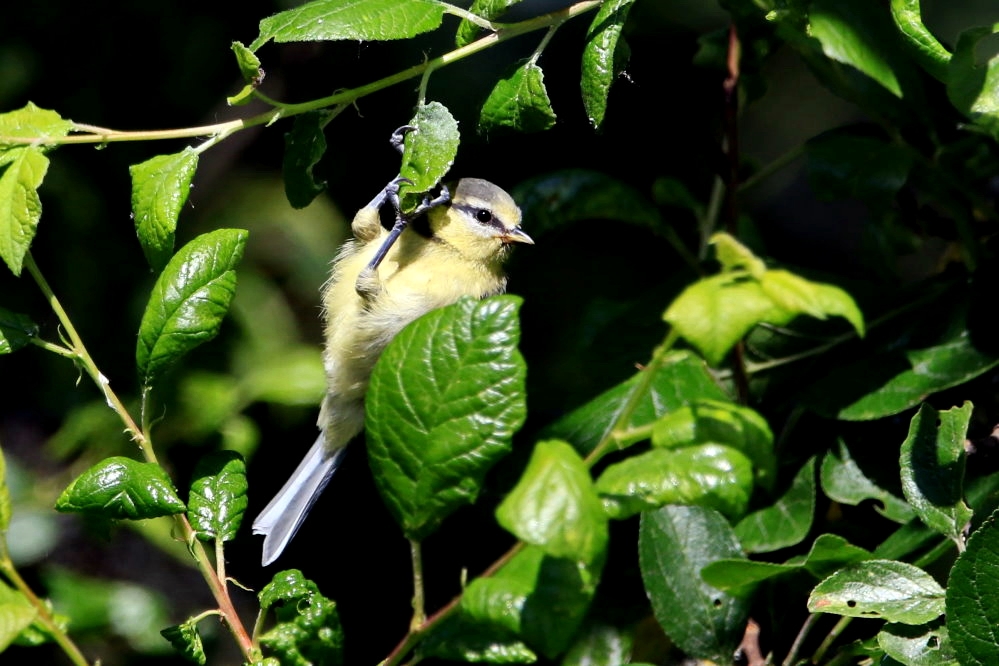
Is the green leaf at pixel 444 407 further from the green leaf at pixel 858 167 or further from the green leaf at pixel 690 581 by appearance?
the green leaf at pixel 858 167

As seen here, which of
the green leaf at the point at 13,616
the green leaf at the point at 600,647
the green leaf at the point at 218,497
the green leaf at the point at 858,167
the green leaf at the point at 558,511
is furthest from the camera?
the green leaf at the point at 858,167

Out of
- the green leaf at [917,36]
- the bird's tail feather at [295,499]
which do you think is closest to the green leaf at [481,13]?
the green leaf at [917,36]

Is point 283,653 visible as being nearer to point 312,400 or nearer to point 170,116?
point 312,400

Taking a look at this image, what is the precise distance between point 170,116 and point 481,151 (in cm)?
99

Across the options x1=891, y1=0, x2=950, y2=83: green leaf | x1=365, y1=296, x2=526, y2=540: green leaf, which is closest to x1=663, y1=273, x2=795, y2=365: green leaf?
x1=365, y1=296, x2=526, y2=540: green leaf

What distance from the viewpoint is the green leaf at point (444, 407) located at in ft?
4.22

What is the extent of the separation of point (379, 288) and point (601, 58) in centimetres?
110

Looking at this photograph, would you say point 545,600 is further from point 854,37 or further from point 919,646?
point 854,37

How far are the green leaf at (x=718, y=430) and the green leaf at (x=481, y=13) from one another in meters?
0.71

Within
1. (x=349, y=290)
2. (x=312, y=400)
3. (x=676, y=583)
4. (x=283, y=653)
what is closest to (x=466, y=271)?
(x=349, y=290)

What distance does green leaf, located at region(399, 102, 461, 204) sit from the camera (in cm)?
162

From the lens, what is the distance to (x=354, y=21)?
1.55m

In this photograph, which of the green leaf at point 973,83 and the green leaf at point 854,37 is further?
the green leaf at point 854,37

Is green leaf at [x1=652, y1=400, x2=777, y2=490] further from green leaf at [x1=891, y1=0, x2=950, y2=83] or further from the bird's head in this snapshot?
the bird's head
